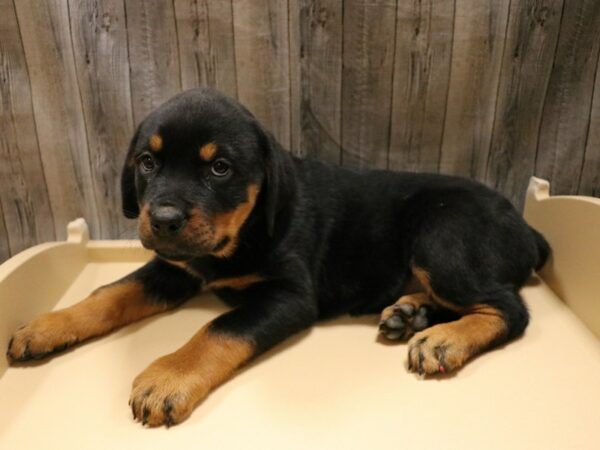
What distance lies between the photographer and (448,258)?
5.62 ft

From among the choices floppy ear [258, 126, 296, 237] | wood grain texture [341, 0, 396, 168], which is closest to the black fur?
floppy ear [258, 126, 296, 237]

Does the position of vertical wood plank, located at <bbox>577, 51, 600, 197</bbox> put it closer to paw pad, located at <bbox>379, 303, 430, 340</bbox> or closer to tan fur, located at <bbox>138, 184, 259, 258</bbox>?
paw pad, located at <bbox>379, 303, 430, 340</bbox>

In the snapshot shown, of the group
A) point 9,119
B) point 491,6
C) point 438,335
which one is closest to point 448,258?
point 438,335

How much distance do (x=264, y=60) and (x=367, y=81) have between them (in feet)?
1.38

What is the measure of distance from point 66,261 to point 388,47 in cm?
156

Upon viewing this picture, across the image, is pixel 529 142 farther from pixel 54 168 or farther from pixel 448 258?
pixel 54 168

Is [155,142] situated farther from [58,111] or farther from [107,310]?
[58,111]

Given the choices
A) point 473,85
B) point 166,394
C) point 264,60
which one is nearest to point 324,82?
point 264,60

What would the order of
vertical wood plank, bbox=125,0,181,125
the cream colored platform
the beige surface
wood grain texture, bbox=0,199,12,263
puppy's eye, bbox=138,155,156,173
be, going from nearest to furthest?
the cream colored platform, puppy's eye, bbox=138,155,156,173, the beige surface, vertical wood plank, bbox=125,0,181,125, wood grain texture, bbox=0,199,12,263

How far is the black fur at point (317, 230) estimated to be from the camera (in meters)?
1.55

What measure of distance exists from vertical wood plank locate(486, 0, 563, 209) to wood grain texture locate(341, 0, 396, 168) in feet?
1.50

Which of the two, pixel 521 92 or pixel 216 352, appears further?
pixel 521 92

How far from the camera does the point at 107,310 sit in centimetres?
178

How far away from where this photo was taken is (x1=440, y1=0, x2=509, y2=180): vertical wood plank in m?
2.02
